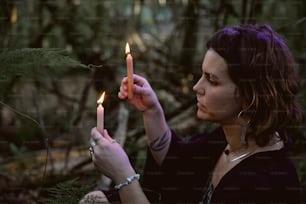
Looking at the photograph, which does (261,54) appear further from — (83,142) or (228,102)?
(83,142)

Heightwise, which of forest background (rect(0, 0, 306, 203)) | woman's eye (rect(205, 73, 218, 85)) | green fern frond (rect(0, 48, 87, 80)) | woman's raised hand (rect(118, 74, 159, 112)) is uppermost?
green fern frond (rect(0, 48, 87, 80))

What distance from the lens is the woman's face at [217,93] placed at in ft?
3.38

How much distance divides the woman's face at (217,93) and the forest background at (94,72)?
0.48 metres

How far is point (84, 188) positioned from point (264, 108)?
0.37 meters

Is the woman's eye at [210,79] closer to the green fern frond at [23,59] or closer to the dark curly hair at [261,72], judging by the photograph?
the dark curly hair at [261,72]

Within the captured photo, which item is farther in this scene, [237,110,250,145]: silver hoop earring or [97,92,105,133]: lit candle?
[237,110,250,145]: silver hoop earring

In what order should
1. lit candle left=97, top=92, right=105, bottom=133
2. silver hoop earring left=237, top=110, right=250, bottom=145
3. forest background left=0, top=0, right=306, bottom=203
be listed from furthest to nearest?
forest background left=0, top=0, right=306, bottom=203 → silver hoop earring left=237, top=110, right=250, bottom=145 → lit candle left=97, top=92, right=105, bottom=133

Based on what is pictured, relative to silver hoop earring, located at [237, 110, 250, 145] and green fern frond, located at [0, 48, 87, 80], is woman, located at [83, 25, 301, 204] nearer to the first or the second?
silver hoop earring, located at [237, 110, 250, 145]

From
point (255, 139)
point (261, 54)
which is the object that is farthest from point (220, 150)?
point (261, 54)

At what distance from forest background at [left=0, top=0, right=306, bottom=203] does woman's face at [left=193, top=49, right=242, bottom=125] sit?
0.48m

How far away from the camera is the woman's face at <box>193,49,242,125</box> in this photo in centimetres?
103

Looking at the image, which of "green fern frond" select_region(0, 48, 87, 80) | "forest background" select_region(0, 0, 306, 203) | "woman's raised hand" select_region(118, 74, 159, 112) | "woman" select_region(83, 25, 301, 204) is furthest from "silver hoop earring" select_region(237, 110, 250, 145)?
"forest background" select_region(0, 0, 306, 203)

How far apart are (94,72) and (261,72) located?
105 cm

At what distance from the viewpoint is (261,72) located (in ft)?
3.35
